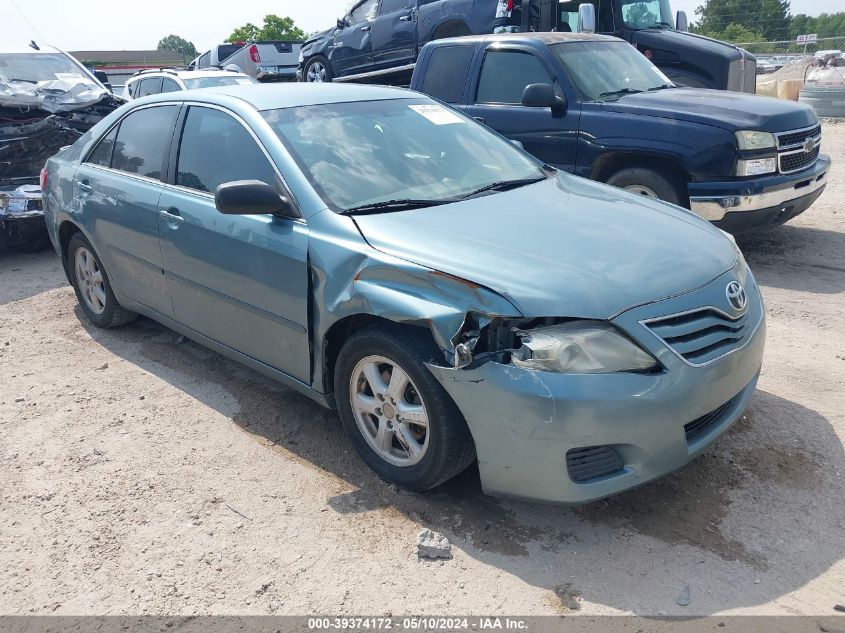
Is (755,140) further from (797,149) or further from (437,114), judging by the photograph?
(437,114)

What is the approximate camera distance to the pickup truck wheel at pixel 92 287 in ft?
17.3

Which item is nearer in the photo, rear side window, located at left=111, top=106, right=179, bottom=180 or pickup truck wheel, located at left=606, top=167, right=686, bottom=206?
rear side window, located at left=111, top=106, right=179, bottom=180

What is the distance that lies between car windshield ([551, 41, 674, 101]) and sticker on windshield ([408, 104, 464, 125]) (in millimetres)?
2732

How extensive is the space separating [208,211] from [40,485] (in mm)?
1574

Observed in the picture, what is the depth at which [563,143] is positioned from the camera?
688cm

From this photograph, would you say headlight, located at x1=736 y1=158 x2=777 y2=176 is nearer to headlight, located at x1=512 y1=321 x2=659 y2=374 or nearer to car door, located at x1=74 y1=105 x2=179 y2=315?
headlight, located at x1=512 y1=321 x2=659 y2=374

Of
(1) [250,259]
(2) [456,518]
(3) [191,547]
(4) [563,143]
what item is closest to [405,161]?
(1) [250,259]

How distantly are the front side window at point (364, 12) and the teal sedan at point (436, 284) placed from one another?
29.1ft

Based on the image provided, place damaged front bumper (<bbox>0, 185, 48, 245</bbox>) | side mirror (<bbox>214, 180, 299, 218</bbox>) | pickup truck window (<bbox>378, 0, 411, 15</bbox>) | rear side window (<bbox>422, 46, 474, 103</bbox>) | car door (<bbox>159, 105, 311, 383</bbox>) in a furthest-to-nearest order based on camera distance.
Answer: pickup truck window (<bbox>378, 0, 411, 15</bbox>) < rear side window (<bbox>422, 46, 474, 103</bbox>) < damaged front bumper (<bbox>0, 185, 48, 245</bbox>) < car door (<bbox>159, 105, 311, 383</bbox>) < side mirror (<bbox>214, 180, 299, 218</bbox>)

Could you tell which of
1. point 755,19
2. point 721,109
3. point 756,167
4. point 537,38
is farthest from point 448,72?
point 755,19

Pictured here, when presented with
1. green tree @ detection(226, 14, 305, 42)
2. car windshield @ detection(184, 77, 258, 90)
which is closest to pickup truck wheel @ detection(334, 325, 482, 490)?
car windshield @ detection(184, 77, 258, 90)

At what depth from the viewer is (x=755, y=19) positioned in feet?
115

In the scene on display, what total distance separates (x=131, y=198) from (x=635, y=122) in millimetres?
4102

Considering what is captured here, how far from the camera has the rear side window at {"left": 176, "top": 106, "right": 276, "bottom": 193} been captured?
3822 millimetres
